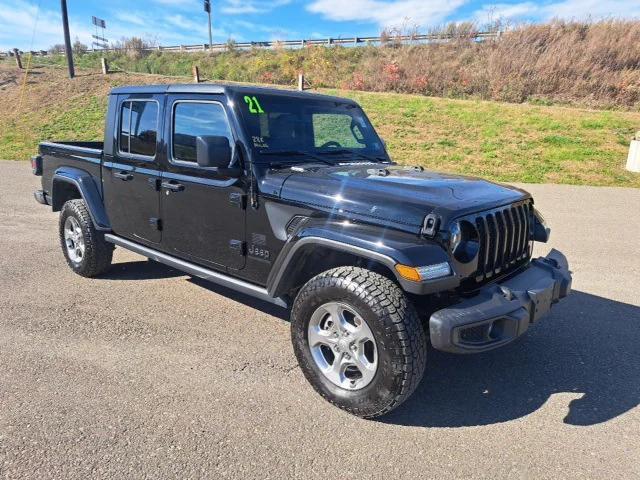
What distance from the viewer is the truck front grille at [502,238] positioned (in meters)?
2.88

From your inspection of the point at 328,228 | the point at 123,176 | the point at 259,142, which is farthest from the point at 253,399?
the point at 123,176

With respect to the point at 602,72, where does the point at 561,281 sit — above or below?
below

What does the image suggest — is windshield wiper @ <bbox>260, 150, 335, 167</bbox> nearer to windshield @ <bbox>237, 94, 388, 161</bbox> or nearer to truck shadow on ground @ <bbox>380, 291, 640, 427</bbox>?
windshield @ <bbox>237, 94, 388, 161</bbox>

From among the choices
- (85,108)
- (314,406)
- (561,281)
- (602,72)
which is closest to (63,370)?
(314,406)

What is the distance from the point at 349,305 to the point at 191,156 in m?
1.82

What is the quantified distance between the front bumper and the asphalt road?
1.77 ft

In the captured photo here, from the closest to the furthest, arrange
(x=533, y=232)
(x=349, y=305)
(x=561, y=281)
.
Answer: (x=349, y=305)
(x=561, y=281)
(x=533, y=232)

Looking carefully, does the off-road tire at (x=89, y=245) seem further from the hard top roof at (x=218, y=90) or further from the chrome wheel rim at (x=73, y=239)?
the hard top roof at (x=218, y=90)

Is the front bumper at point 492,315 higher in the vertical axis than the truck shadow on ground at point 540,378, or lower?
higher

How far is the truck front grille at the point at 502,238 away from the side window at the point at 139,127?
272 centimetres

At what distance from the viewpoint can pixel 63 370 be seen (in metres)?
3.21

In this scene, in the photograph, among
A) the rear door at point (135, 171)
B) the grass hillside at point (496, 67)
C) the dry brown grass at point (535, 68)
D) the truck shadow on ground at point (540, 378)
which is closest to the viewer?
the truck shadow on ground at point (540, 378)

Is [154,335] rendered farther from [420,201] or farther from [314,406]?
[420,201]

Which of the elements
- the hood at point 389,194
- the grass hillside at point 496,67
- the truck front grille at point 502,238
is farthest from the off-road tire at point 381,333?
the grass hillside at point 496,67
